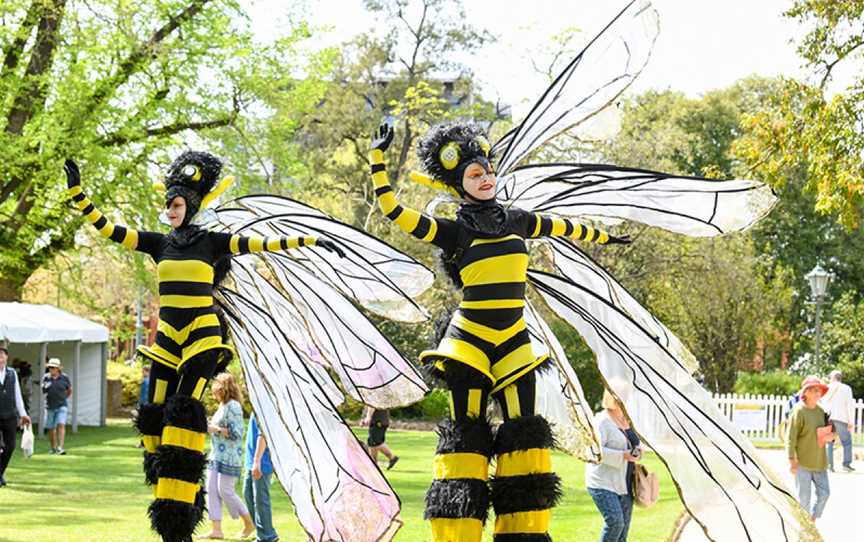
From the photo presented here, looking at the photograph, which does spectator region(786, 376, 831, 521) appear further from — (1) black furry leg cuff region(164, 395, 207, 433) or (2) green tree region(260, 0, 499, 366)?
(2) green tree region(260, 0, 499, 366)

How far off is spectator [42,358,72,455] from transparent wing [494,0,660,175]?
13.0 meters

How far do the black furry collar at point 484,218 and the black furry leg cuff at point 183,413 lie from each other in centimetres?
195

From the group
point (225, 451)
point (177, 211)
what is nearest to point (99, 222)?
point (177, 211)

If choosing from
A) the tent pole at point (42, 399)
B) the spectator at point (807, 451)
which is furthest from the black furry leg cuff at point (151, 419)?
the tent pole at point (42, 399)

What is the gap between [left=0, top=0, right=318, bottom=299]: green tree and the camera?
17.8m

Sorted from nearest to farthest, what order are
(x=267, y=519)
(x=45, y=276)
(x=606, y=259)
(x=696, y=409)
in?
(x=696, y=409)
(x=267, y=519)
(x=606, y=259)
(x=45, y=276)

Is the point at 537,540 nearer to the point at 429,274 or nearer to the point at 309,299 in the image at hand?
the point at 429,274

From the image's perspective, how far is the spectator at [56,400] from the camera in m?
17.6

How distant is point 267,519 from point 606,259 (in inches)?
Result: 811

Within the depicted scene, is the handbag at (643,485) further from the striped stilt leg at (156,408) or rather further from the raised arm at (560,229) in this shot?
the striped stilt leg at (156,408)

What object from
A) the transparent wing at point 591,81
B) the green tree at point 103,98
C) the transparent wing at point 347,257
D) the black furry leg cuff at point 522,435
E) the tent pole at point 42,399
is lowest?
the tent pole at point 42,399

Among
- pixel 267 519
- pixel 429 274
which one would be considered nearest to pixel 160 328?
pixel 429 274

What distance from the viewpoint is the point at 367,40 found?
40000 millimetres

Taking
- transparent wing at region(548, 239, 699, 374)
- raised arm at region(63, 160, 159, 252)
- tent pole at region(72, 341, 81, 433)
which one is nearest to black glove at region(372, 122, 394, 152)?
transparent wing at region(548, 239, 699, 374)
